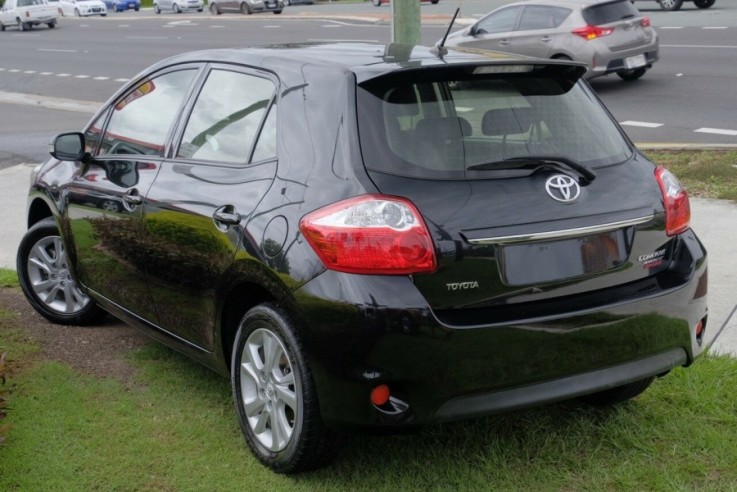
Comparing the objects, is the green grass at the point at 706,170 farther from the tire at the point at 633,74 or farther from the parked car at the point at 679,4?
the parked car at the point at 679,4

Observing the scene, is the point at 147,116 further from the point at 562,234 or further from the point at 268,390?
the point at 562,234

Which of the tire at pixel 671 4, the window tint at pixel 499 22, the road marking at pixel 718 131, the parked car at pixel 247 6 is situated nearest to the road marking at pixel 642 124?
the road marking at pixel 718 131

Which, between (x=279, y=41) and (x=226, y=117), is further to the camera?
(x=279, y=41)

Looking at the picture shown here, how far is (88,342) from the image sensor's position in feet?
18.3

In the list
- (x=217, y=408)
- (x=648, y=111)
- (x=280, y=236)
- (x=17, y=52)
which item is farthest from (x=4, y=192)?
(x=17, y=52)

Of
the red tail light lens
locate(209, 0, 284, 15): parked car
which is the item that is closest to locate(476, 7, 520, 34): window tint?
the red tail light lens

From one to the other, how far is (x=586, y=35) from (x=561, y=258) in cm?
1332

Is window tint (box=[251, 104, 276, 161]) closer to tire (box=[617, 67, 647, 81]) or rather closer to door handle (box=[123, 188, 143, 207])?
door handle (box=[123, 188, 143, 207])

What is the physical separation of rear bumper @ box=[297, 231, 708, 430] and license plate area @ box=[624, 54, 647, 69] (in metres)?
13.3

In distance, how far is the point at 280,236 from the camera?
370 cm

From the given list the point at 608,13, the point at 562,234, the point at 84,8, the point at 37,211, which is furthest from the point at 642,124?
the point at 84,8

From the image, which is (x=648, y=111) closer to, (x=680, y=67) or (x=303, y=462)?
(x=680, y=67)

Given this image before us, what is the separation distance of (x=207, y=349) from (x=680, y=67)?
15482 millimetres

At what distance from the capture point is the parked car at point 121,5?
66.2m
